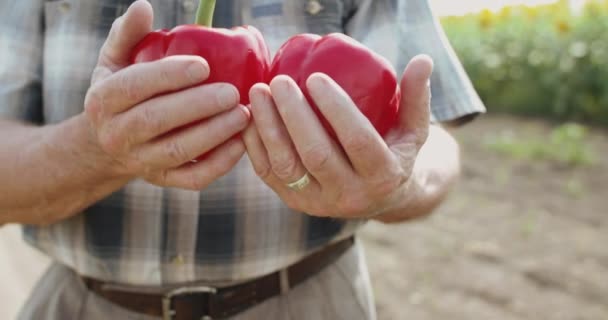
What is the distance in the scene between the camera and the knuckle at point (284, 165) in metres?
1.02

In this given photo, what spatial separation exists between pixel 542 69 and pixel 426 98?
6.36m

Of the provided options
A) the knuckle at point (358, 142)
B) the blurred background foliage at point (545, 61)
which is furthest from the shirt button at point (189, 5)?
the blurred background foliage at point (545, 61)

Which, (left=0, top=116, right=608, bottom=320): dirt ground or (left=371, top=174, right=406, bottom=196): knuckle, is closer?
(left=371, top=174, right=406, bottom=196): knuckle

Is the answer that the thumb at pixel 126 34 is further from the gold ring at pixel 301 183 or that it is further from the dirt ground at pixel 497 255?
the dirt ground at pixel 497 255

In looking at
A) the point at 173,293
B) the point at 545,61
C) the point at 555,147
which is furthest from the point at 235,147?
the point at 545,61

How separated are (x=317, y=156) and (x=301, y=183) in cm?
7

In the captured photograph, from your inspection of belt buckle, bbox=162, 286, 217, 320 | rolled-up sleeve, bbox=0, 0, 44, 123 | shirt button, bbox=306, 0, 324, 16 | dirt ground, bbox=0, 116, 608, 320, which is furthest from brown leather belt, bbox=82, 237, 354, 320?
dirt ground, bbox=0, 116, 608, 320

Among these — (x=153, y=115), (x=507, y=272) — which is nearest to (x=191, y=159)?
(x=153, y=115)

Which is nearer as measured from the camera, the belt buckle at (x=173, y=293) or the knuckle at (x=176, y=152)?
the knuckle at (x=176, y=152)

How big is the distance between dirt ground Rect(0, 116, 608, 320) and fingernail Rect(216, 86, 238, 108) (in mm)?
2690

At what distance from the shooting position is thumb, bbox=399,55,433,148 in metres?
1.06

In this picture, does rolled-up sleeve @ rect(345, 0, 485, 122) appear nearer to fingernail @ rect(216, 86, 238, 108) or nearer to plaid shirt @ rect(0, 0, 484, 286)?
plaid shirt @ rect(0, 0, 484, 286)

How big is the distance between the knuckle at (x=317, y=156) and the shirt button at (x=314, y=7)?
482mm

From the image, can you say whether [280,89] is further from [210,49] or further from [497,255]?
[497,255]
